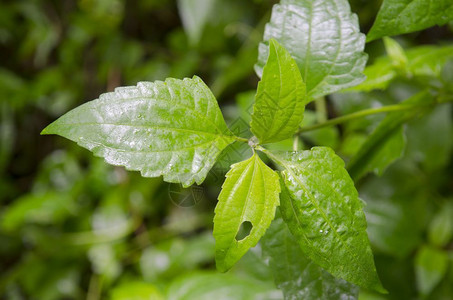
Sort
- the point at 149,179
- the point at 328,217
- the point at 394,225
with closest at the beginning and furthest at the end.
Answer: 1. the point at 328,217
2. the point at 394,225
3. the point at 149,179

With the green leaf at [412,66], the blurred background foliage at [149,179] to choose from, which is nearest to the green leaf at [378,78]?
the green leaf at [412,66]

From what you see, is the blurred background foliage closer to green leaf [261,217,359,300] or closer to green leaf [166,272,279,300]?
green leaf [166,272,279,300]

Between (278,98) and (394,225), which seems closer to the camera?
(278,98)

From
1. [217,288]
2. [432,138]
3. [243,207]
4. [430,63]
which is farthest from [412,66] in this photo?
[217,288]

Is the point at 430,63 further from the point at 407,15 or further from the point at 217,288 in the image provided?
the point at 217,288

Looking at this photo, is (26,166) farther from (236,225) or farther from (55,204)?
(236,225)

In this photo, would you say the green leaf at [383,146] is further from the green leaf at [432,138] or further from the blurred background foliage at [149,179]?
the green leaf at [432,138]
